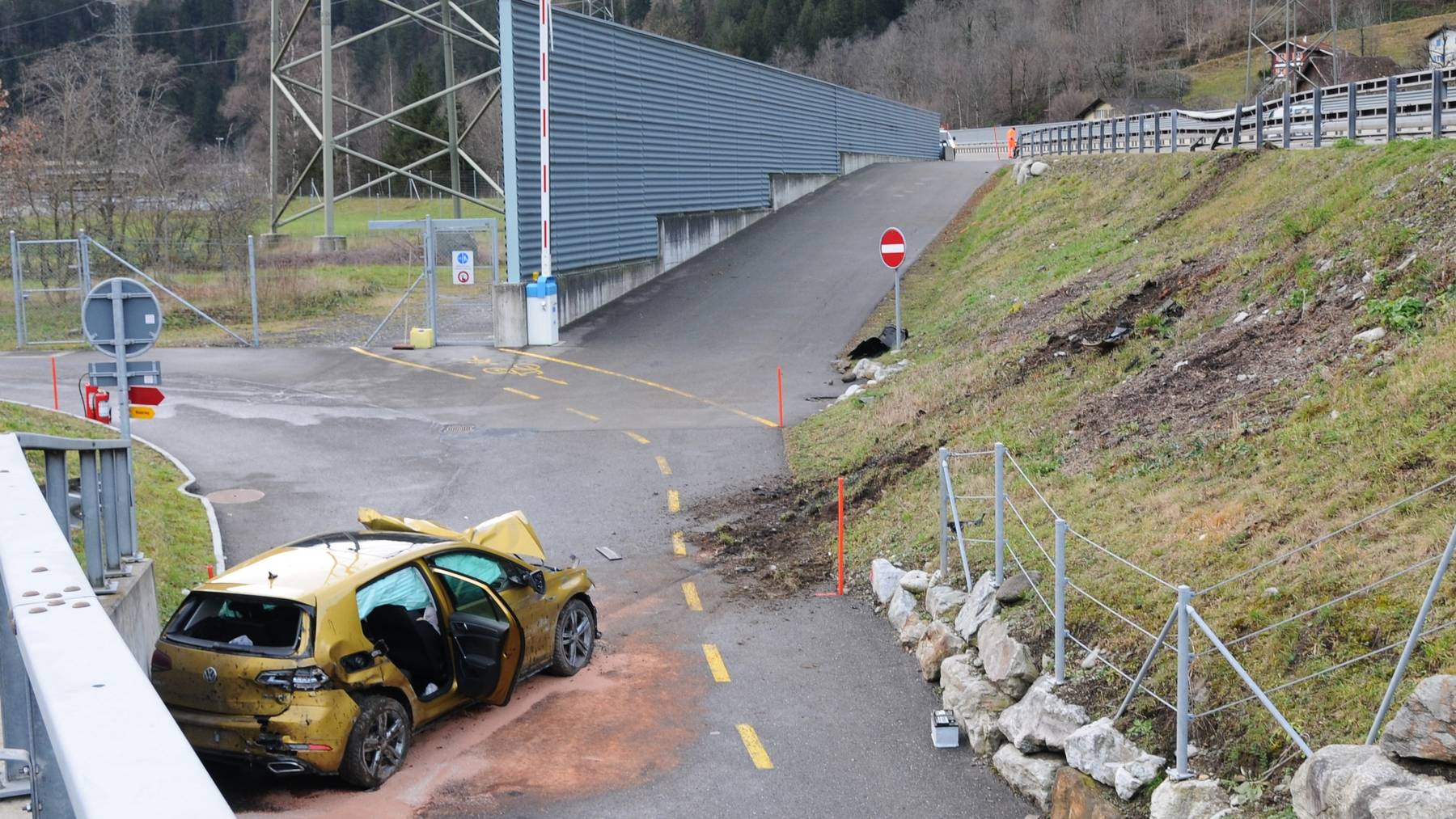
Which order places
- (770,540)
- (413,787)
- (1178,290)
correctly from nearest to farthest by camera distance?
(413,787) → (770,540) → (1178,290)

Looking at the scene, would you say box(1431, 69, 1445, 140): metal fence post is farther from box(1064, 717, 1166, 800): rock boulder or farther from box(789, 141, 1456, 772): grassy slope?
box(1064, 717, 1166, 800): rock boulder

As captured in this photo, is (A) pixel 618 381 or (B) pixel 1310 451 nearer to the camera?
(B) pixel 1310 451

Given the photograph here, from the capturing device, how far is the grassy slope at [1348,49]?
96.9m

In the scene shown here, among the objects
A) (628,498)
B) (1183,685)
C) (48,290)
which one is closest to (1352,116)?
(628,498)

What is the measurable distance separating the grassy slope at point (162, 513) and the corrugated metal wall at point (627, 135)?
12.5 meters

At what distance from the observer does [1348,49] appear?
101125 millimetres

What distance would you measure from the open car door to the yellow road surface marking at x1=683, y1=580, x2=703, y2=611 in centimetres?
333

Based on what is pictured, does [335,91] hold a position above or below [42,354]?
above

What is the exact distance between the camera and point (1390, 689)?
5.98 metres

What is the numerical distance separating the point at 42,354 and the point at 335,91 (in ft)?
239

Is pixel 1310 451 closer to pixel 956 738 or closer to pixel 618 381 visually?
pixel 956 738

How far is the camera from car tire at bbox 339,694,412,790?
8.59 m

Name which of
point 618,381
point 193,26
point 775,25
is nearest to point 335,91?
point 193,26

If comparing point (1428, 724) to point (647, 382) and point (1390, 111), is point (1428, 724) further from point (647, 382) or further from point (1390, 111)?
point (647, 382)
